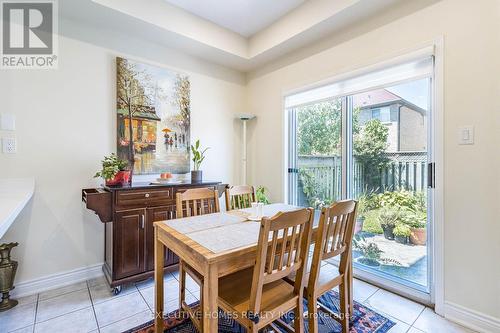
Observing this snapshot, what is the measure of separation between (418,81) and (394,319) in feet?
6.59

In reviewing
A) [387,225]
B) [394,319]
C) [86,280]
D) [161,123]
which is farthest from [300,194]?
[86,280]

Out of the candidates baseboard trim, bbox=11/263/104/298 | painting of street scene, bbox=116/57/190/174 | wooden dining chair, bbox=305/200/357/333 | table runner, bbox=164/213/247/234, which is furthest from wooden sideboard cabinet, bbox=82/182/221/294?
wooden dining chair, bbox=305/200/357/333

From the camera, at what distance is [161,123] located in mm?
2930

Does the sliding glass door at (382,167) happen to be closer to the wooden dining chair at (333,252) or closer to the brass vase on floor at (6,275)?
the wooden dining chair at (333,252)

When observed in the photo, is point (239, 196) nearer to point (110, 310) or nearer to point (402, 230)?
point (110, 310)

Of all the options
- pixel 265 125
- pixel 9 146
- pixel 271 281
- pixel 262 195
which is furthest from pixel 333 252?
pixel 9 146

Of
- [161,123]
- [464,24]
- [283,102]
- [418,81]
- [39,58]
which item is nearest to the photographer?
[464,24]

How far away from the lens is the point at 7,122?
2.12 metres

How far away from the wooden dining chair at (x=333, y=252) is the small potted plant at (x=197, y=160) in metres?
1.73

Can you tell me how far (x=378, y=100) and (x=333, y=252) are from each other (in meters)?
1.67

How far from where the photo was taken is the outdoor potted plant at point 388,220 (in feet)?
7.77

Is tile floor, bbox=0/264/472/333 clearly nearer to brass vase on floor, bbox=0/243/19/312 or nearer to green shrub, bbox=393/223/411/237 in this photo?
brass vase on floor, bbox=0/243/19/312

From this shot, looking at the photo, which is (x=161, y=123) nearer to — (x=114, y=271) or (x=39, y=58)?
(x=39, y=58)

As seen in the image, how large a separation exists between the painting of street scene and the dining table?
51.6 inches
